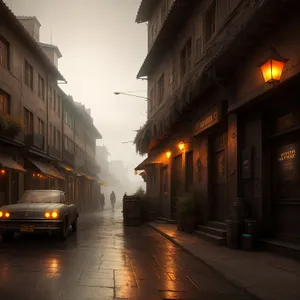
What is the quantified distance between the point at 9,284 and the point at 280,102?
7.04 m

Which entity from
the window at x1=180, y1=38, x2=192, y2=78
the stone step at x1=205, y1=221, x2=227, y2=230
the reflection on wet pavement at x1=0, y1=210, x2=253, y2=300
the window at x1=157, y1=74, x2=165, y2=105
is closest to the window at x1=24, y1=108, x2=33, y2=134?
the window at x1=157, y1=74, x2=165, y2=105

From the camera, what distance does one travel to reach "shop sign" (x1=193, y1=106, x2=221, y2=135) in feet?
39.5

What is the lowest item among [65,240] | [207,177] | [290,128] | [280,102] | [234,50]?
[65,240]

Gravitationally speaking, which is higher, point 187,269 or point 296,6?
point 296,6

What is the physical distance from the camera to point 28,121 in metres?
24.5

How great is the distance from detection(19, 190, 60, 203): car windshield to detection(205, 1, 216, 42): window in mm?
8018

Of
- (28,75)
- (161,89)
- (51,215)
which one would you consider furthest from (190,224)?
(28,75)

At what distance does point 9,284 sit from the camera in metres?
5.80

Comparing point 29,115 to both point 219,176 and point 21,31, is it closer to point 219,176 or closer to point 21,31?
point 21,31

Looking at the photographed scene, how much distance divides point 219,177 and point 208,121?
1.93 meters

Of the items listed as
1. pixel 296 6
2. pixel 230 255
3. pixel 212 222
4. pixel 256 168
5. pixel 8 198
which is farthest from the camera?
pixel 8 198

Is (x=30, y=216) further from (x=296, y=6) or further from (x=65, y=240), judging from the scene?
(x=296, y=6)

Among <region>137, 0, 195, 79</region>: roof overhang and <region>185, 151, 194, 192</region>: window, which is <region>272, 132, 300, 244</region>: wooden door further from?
<region>137, 0, 195, 79</region>: roof overhang

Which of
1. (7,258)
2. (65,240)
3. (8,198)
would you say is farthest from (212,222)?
(8,198)
